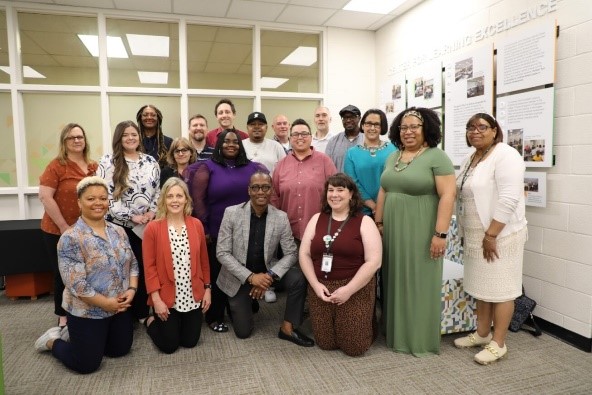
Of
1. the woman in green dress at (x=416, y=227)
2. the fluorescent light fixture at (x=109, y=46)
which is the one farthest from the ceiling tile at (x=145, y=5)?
the woman in green dress at (x=416, y=227)

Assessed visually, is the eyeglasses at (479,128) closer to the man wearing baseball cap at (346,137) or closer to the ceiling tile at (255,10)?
the man wearing baseball cap at (346,137)

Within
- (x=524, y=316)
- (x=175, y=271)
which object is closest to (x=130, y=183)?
(x=175, y=271)

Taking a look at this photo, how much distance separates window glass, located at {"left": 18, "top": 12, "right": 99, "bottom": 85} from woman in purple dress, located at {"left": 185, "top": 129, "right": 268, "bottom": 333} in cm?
271

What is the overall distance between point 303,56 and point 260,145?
2.44 m

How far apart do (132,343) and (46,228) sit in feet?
3.38

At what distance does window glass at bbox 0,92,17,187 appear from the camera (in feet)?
15.0

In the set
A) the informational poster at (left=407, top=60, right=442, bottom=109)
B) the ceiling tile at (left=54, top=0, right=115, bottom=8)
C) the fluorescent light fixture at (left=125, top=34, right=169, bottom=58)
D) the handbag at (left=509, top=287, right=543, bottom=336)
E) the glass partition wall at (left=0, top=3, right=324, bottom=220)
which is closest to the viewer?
the handbag at (left=509, top=287, right=543, bottom=336)

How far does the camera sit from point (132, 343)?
108 inches

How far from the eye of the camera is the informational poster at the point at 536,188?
9.59ft

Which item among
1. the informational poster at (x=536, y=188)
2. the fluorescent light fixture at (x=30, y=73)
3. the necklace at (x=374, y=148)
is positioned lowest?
the informational poster at (x=536, y=188)

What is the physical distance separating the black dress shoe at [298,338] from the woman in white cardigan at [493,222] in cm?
103

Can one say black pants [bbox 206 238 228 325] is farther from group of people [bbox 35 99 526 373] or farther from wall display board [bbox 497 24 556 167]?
wall display board [bbox 497 24 556 167]

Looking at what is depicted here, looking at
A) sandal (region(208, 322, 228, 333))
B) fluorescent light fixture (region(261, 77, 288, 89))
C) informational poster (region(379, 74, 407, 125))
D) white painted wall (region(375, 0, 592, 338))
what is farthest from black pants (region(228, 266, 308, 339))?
fluorescent light fixture (region(261, 77, 288, 89))

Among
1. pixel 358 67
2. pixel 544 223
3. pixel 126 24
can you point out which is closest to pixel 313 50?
pixel 358 67
